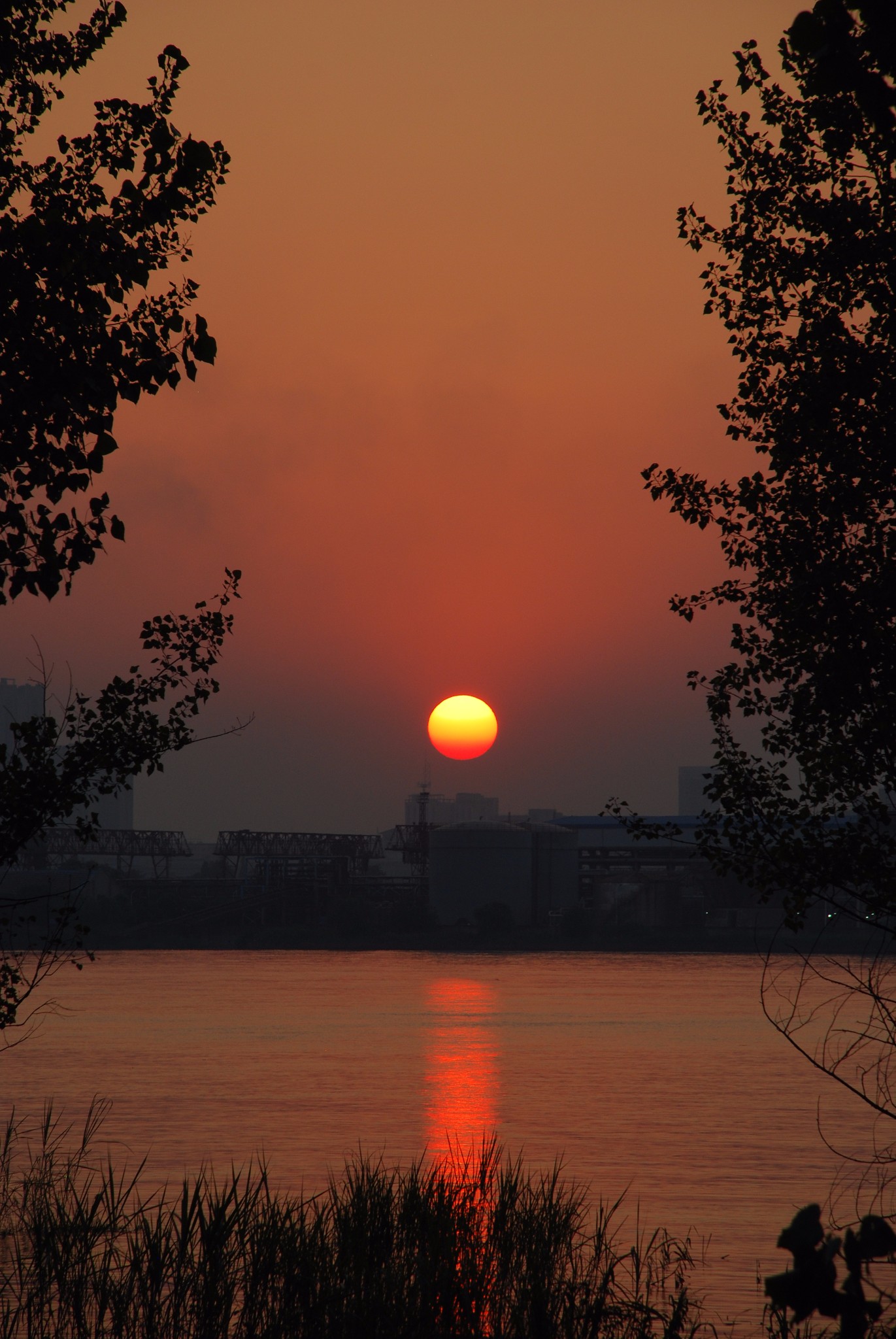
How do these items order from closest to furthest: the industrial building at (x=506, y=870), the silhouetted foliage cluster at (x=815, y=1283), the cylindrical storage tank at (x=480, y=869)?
the silhouetted foliage cluster at (x=815, y=1283), the cylindrical storage tank at (x=480, y=869), the industrial building at (x=506, y=870)

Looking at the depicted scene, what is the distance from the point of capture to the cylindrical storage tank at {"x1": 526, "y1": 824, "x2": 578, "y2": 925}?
15088cm

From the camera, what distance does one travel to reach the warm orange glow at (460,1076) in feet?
137

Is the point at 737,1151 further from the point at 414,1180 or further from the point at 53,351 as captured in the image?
the point at 53,351

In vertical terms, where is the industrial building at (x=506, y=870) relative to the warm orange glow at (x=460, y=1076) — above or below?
above

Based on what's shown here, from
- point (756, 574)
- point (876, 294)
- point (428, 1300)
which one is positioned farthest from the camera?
point (756, 574)

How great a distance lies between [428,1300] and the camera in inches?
513

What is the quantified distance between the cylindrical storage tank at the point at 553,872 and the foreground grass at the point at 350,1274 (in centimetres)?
13306

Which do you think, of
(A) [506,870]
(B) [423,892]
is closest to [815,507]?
(A) [506,870]

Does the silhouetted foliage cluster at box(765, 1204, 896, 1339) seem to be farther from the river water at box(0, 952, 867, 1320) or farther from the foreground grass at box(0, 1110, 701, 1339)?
the river water at box(0, 952, 867, 1320)

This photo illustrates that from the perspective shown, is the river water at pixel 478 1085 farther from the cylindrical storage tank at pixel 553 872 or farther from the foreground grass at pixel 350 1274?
the cylindrical storage tank at pixel 553 872

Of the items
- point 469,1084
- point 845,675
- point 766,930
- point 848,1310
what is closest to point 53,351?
point 848,1310

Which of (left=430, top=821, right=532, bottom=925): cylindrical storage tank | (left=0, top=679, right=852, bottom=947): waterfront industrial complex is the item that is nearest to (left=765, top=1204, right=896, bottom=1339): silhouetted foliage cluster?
(left=0, top=679, right=852, bottom=947): waterfront industrial complex

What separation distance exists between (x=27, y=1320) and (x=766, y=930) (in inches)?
6430

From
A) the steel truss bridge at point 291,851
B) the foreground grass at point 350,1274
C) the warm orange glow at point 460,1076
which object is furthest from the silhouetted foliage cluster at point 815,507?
the steel truss bridge at point 291,851
